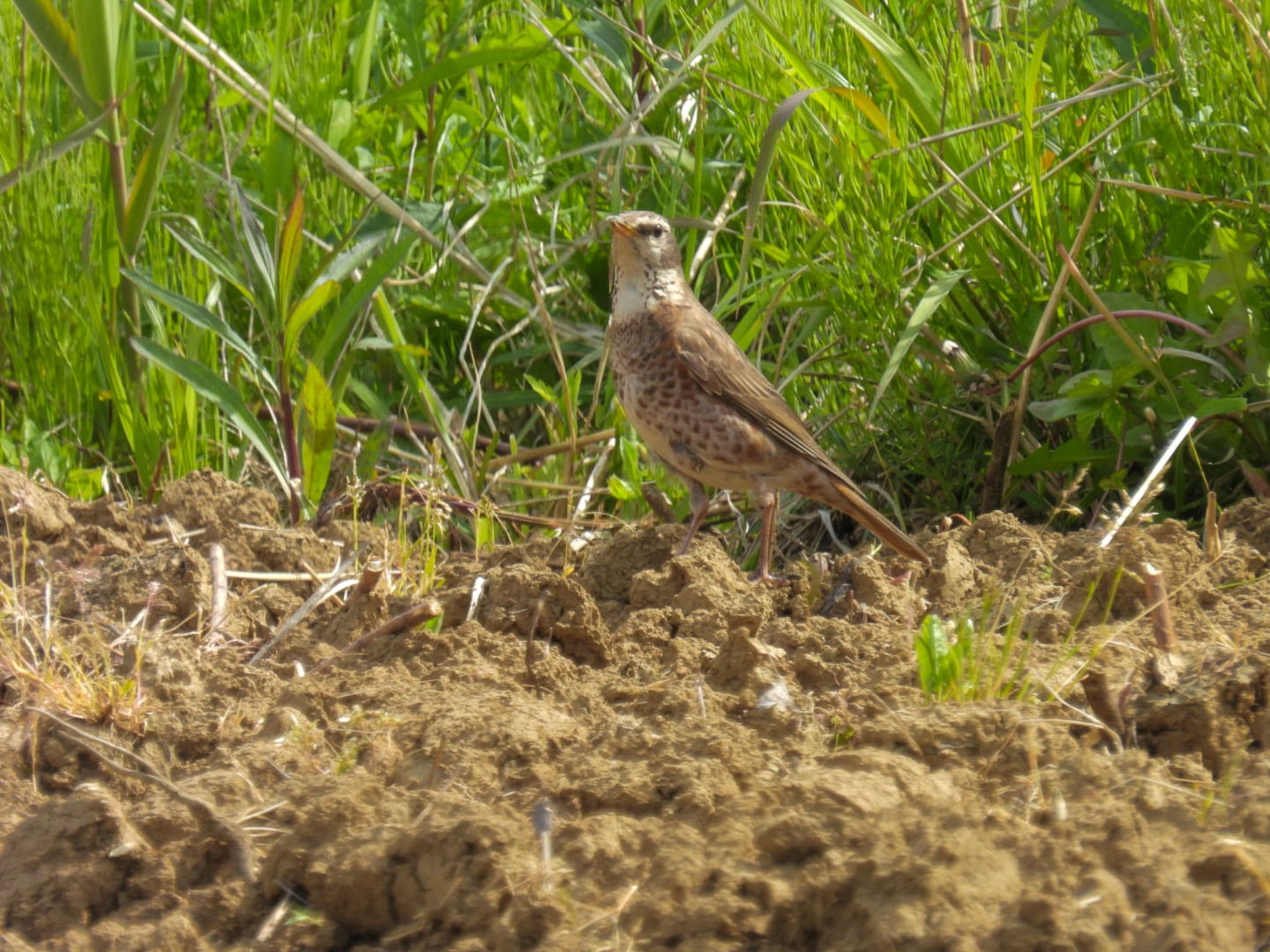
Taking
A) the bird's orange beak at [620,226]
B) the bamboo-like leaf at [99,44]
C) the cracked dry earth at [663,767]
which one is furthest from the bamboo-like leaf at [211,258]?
the bird's orange beak at [620,226]

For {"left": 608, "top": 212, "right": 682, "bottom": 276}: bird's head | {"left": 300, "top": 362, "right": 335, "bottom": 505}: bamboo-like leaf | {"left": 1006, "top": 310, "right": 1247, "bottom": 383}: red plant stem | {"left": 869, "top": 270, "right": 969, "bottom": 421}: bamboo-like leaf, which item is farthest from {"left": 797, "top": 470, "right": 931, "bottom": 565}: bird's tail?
{"left": 300, "top": 362, "right": 335, "bottom": 505}: bamboo-like leaf

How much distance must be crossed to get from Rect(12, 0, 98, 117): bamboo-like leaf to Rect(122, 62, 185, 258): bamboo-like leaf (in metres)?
0.20

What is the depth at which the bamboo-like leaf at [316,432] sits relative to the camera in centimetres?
403

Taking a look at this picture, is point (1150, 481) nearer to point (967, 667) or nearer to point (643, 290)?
point (967, 667)

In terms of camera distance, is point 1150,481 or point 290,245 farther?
point 290,245

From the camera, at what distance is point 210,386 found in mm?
4023

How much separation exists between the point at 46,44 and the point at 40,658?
74.8 inches

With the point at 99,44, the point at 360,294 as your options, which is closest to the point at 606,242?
the point at 360,294

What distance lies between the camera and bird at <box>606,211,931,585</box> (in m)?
4.27

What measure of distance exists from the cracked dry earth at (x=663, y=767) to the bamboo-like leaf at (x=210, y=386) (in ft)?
2.35

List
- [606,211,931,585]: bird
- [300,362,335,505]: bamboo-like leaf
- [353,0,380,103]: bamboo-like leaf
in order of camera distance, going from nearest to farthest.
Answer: [300,362,335,505]: bamboo-like leaf → [606,211,931,585]: bird → [353,0,380,103]: bamboo-like leaf

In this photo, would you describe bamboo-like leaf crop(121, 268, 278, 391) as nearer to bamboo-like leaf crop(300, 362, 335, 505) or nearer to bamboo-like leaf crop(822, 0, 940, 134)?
bamboo-like leaf crop(300, 362, 335, 505)

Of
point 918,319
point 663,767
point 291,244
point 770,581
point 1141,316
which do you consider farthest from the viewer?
point 291,244

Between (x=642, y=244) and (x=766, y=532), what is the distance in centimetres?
96
